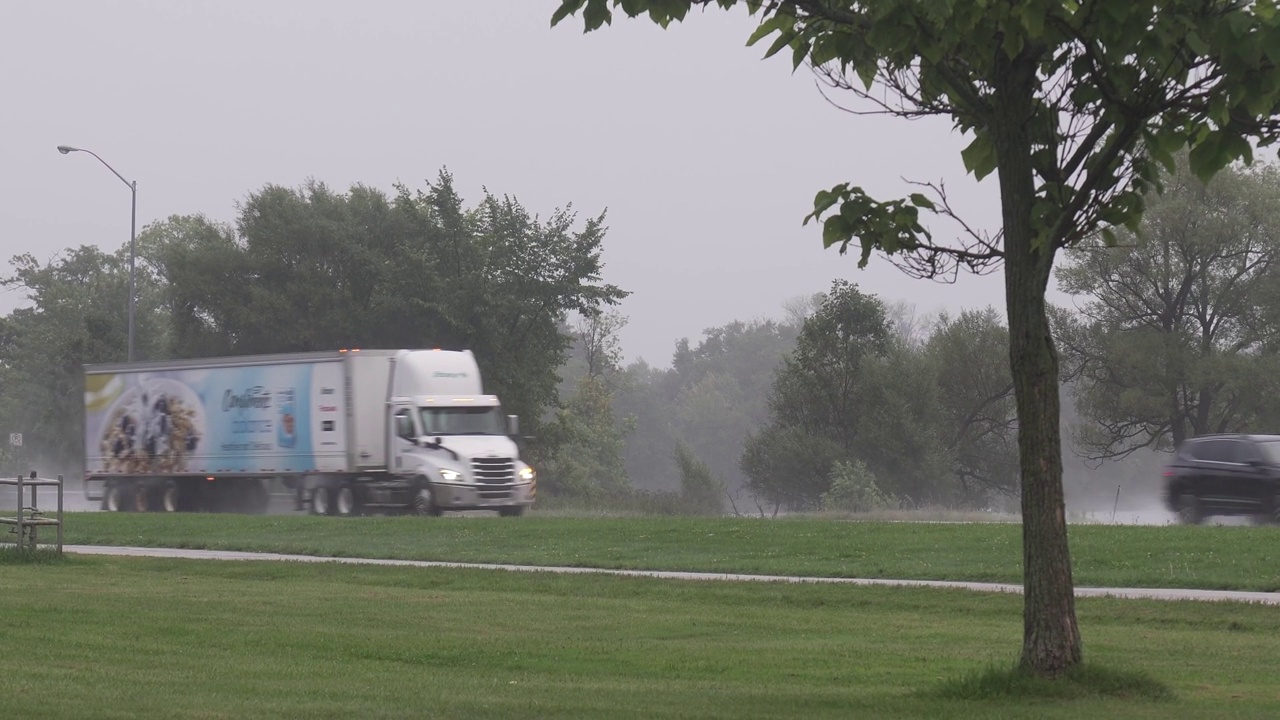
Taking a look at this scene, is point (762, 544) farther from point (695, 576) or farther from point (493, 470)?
point (493, 470)

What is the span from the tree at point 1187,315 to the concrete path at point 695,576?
33.6m

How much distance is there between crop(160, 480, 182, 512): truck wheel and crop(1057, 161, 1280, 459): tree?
28647 mm

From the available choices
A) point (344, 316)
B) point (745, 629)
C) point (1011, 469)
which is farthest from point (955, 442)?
point (745, 629)

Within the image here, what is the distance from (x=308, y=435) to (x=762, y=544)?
16.8 meters

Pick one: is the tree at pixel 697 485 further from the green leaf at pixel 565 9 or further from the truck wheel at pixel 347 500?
the green leaf at pixel 565 9

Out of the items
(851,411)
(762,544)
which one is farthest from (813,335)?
(762,544)

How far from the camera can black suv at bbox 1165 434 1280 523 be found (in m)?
27.8

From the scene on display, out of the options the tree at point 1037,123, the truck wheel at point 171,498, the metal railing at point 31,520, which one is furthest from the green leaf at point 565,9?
the truck wheel at point 171,498

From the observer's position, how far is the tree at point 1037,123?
26.8 feet

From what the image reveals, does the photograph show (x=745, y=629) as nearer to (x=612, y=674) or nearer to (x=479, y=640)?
(x=479, y=640)

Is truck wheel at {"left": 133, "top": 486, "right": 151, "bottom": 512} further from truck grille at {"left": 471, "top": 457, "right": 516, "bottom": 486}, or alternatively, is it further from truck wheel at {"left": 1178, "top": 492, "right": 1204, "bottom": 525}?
truck wheel at {"left": 1178, "top": 492, "right": 1204, "bottom": 525}

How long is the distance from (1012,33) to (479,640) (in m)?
6.68

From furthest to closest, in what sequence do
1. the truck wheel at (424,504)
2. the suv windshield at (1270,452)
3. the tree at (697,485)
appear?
the tree at (697,485), the truck wheel at (424,504), the suv windshield at (1270,452)

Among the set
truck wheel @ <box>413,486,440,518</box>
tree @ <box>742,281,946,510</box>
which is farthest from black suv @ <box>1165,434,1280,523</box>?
tree @ <box>742,281,946,510</box>
